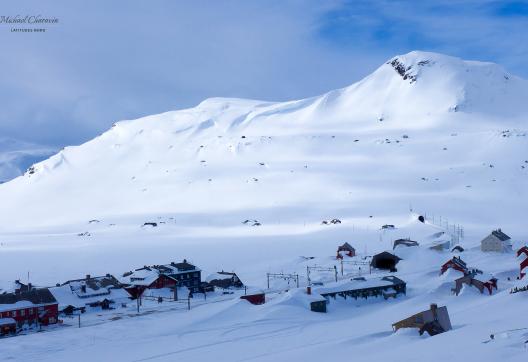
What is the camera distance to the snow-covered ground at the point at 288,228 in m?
30.9

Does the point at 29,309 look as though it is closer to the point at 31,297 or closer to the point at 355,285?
the point at 31,297

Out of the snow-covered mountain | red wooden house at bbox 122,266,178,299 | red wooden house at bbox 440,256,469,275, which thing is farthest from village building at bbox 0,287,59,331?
the snow-covered mountain

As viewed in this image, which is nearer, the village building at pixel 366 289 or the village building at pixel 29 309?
the village building at pixel 29 309

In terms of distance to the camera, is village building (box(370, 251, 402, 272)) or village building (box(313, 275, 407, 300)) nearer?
village building (box(313, 275, 407, 300))

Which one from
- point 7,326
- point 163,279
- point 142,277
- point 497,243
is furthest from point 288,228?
point 7,326

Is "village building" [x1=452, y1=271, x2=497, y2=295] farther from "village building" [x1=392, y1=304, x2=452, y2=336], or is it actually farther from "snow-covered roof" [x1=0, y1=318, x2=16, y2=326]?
"snow-covered roof" [x1=0, y1=318, x2=16, y2=326]

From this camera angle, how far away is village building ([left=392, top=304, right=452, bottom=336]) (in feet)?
81.6

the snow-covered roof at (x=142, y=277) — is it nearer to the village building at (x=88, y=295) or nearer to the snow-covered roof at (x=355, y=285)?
the village building at (x=88, y=295)

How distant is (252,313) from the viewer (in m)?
40.3

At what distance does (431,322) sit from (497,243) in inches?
1725

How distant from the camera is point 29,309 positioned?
4112cm

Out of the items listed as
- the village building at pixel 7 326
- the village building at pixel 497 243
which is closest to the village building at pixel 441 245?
the village building at pixel 497 243

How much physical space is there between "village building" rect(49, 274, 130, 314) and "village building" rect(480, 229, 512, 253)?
42678 mm

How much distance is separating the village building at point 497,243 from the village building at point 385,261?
40.7 ft
